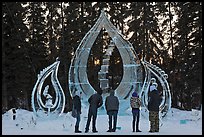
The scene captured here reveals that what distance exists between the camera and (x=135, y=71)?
2122 centimetres

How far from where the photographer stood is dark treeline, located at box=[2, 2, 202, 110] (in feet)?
102

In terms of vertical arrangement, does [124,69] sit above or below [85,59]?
below

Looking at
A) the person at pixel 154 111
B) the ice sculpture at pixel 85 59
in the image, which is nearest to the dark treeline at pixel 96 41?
the ice sculpture at pixel 85 59

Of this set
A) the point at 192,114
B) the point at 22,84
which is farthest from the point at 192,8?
the point at 22,84

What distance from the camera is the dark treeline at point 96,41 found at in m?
31.1

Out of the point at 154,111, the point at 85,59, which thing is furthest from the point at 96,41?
the point at 154,111

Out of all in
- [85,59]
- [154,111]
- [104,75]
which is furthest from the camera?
[85,59]

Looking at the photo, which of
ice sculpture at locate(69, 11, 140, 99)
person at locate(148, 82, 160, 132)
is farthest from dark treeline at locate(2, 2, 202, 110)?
person at locate(148, 82, 160, 132)

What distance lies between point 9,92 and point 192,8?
14.9 metres

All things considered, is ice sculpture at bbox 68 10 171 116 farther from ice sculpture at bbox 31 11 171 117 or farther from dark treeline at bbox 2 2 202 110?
dark treeline at bbox 2 2 202 110

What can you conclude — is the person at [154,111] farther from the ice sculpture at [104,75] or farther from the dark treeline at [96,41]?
the dark treeline at [96,41]

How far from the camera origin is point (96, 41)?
1266 inches

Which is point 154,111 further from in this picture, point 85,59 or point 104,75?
point 85,59

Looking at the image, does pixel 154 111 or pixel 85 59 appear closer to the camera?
pixel 154 111
